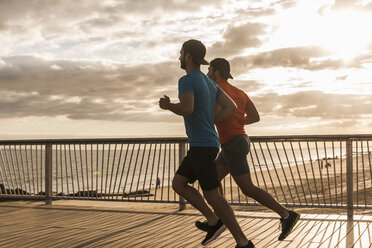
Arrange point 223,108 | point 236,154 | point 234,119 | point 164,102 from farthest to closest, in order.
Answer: point 234,119 < point 236,154 < point 223,108 < point 164,102

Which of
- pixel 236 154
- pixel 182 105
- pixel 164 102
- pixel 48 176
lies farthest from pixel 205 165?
pixel 48 176

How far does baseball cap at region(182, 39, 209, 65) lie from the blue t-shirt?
140 millimetres

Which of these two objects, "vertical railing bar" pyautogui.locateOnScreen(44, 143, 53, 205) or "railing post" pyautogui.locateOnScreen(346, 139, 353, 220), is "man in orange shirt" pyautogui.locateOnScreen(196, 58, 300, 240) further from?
"vertical railing bar" pyautogui.locateOnScreen(44, 143, 53, 205)

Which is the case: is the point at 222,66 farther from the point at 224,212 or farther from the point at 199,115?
the point at 224,212

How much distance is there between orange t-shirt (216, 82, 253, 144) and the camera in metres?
5.04

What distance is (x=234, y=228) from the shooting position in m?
4.06

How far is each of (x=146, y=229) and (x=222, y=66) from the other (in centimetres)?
256

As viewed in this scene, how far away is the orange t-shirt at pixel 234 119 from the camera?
198 inches

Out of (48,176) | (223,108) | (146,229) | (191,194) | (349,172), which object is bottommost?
(146,229)

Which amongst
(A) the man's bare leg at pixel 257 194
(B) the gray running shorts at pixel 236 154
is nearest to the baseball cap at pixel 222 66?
(B) the gray running shorts at pixel 236 154

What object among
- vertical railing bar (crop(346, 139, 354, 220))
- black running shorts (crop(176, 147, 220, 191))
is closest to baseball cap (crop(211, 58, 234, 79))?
black running shorts (crop(176, 147, 220, 191))

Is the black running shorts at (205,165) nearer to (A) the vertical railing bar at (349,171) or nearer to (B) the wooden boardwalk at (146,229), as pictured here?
(B) the wooden boardwalk at (146,229)

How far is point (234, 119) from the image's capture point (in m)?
5.10

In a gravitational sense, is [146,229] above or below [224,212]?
below
